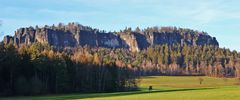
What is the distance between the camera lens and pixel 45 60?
4181 inches

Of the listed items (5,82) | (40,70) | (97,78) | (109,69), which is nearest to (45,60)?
(40,70)

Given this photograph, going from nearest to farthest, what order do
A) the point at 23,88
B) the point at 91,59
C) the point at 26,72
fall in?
1. the point at 23,88
2. the point at 26,72
3. the point at 91,59

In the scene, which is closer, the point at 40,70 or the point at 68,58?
the point at 40,70

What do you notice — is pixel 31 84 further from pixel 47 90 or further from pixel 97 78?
pixel 97 78

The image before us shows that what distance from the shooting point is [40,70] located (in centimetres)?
10619

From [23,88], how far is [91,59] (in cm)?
3365

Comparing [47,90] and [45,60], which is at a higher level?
[45,60]

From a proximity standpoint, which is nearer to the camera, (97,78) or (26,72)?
(26,72)

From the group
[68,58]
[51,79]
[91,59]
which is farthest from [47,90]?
[91,59]

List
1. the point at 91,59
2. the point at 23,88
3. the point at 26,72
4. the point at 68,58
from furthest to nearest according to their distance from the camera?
1. the point at 91,59
2. the point at 68,58
3. the point at 26,72
4. the point at 23,88

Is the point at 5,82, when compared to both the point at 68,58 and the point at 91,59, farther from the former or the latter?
the point at 91,59

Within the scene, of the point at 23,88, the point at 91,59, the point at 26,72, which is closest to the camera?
the point at 23,88

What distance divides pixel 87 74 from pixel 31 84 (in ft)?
A: 76.8

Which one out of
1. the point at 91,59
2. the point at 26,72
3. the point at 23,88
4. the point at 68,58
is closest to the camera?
the point at 23,88
